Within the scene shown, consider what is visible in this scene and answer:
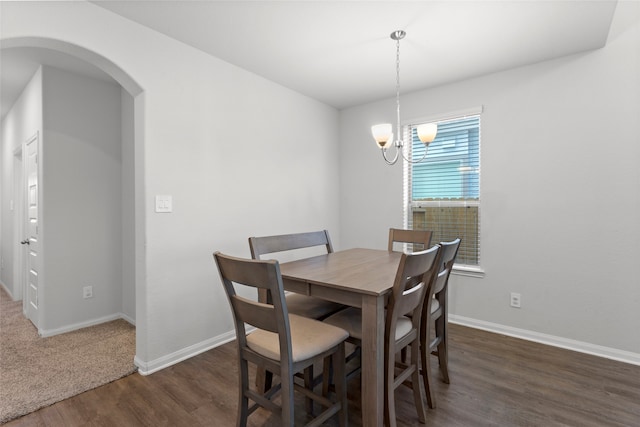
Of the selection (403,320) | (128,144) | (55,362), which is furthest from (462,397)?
(128,144)

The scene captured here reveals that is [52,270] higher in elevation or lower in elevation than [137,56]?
lower

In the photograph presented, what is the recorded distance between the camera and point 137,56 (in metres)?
2.24

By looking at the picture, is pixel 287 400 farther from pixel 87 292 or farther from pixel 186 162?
pixel 87 292

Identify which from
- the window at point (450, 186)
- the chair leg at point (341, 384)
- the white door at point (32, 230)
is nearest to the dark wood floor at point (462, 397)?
the chair leg at point (341, 384)

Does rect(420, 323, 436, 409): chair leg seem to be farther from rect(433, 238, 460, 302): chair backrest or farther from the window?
the window

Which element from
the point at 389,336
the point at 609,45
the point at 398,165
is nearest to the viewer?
the point at 389,336

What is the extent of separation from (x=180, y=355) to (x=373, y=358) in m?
1.71

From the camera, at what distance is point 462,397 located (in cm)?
197

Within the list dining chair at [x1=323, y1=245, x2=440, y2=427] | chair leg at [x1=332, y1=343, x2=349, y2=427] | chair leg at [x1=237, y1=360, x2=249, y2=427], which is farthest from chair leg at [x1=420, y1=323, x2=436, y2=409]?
chair leg at [x1=237, y1=360, x2=249, y2=427]

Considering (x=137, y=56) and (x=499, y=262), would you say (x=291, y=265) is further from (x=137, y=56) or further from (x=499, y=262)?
(x=499, y=262)

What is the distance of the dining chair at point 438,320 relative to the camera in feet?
6.06

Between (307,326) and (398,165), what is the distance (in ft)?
8.22

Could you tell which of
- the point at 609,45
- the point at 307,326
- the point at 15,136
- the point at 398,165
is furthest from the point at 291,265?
the point at 15,136

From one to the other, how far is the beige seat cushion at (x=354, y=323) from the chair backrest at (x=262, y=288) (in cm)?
47
